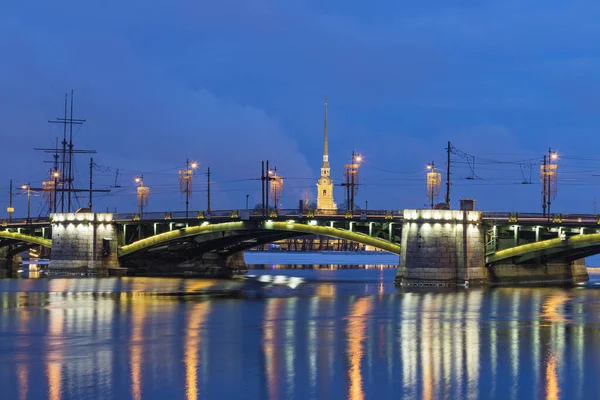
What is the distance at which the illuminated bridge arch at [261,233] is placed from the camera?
8656 centimetres

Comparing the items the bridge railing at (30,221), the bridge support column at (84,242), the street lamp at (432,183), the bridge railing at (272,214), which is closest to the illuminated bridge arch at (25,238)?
the bridge railing at (30,221)

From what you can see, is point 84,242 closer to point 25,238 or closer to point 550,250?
point 25,238

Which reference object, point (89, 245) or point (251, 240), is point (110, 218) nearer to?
point (89, 245)

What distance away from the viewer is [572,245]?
252ft

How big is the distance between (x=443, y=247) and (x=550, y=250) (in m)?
9.29

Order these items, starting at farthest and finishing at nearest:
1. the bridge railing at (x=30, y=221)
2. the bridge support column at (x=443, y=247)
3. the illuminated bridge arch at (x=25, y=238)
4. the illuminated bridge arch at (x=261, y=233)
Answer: the bridge railing at (x=30, y=221)
the illuminated bridge arch at (x=25, y=238)
the illuminated bridge arch at (x=261, y=233)
the bridge support column at (x=443, y=247)

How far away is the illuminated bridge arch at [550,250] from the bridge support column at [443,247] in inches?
91.7

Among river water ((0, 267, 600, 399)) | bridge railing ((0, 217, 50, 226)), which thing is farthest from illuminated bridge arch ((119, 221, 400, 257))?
river water ((0, 267, 600, 399))

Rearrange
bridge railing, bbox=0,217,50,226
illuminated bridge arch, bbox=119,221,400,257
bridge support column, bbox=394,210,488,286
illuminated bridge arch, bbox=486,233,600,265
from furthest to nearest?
bridge railing, bbox=0,217,50,226 → illuminated bridge arch, bbox=119,221,400,257 → bridge support column, bbox=394,210,488,286 → illuminated bridge arch, bbox=486,233,600,265

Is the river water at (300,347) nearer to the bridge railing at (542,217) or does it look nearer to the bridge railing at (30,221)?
the bridge railing at (542,217)

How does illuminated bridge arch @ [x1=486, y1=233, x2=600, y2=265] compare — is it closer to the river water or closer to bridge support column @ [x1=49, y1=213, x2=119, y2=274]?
the river water

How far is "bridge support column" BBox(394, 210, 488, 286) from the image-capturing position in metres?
78.9

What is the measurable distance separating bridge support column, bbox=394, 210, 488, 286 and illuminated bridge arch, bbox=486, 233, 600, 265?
233cm

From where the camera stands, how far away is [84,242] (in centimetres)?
10744
